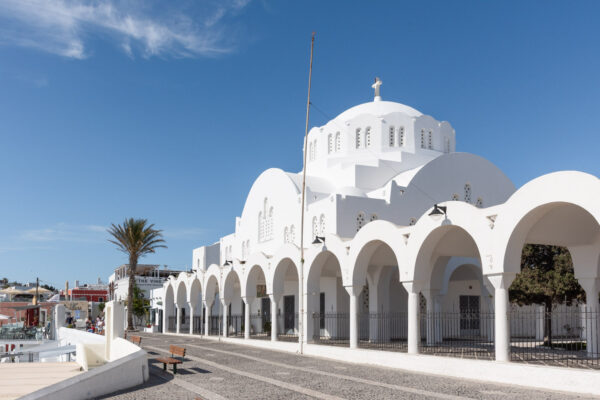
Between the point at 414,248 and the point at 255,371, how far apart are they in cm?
529

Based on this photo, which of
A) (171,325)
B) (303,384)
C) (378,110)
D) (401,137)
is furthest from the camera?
(171,325)

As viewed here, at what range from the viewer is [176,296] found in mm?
35156

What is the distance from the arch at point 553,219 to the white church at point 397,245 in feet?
0.10

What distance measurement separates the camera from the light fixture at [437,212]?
47.3 ft

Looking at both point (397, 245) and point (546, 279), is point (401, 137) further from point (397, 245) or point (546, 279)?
point (397, 245)

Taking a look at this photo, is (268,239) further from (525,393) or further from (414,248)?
(525,393)

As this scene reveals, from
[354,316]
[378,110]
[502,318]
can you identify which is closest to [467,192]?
[378,110]

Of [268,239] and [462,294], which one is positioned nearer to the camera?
[462,294]

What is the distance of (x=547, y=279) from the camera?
20.1 m

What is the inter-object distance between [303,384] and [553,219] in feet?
23.3

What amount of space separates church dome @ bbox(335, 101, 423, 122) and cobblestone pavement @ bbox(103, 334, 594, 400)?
16662mm

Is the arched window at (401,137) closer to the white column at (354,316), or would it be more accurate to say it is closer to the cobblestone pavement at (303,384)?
the white column at (354,316)

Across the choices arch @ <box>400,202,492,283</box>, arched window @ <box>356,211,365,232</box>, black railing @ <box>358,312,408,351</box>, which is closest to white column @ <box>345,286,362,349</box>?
arch @ <box>400,202,492,283</box>

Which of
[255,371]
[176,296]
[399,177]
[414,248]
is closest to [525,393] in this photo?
[414,248]
